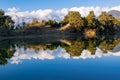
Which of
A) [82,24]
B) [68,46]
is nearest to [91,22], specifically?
[82,24]

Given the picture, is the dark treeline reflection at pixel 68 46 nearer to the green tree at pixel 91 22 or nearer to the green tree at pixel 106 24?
the green tree at pixel 91 22

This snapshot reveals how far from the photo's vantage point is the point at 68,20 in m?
173

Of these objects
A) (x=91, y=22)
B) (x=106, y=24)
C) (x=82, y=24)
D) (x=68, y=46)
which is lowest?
(x=68, y=46)

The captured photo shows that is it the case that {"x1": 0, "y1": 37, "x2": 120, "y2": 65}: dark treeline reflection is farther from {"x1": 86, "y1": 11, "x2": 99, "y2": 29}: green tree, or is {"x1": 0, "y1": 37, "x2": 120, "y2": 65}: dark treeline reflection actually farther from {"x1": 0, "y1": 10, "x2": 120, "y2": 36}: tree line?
{"x1": 86, "y1": 11, "x2": 99, "y2": 29}: green tree

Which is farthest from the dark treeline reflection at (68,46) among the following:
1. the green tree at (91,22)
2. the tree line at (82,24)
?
the green tree at (91,22)

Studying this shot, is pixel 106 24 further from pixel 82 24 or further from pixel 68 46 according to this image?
pixel 68 46

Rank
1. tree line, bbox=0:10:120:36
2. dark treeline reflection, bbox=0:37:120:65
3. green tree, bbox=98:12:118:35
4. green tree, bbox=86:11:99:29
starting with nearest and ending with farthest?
dark treeline reflection, bbox=0:37:120:65, tree line, bbox=0:10:120:36, green tree, bbox=86:11:99:29, green tree, bbox=98:12:118:35

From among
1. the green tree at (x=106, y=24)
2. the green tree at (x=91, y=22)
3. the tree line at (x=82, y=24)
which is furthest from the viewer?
the green tree at (x=106, y=24)

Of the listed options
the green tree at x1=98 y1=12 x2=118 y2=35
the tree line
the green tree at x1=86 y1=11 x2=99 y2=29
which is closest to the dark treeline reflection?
the tree line

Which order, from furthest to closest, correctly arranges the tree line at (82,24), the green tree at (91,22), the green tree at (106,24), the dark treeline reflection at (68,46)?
the green tree at (106,24), the green tree at (91,22), the tree line at (82,24), the dark treeline reflection at (68,46)

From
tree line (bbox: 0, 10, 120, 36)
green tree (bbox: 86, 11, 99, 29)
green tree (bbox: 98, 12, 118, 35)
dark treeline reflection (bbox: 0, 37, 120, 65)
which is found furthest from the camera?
green tree (bbox: 98, 12, 118, 35)

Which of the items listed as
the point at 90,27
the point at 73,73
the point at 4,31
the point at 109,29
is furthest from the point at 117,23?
the point at 73,73

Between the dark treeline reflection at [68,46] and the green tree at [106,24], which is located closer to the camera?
the dark treeline reflection at [68,46]

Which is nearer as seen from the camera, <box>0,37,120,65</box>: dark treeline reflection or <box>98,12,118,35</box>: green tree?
<box>0,37,120,65</box>: dark treeline reflection
